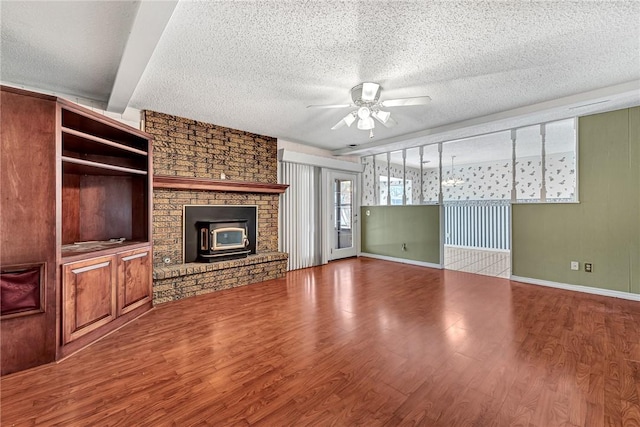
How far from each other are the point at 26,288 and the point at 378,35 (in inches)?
133

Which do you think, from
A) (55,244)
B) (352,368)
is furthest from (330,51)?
(55,244)

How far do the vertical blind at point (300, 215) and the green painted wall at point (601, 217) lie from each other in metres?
3.95

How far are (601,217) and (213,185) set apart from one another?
18.4 feet

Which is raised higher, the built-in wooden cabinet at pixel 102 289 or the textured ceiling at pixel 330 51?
the textured ceiling at pixel 330 51

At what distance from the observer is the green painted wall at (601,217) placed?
3.57 metres

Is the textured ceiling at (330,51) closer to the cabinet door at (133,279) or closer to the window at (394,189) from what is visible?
the cabinet door at (133,279)

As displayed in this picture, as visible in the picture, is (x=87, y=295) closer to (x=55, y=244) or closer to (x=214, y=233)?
(x=55, y=244)

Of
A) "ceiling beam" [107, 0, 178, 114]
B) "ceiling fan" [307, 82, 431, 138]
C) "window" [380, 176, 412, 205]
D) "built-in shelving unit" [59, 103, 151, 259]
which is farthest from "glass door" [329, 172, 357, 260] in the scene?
"ceiling beam" [107, 0, 178, 114]

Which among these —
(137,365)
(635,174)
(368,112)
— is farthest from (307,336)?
(635,174)

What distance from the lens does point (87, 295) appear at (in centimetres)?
244

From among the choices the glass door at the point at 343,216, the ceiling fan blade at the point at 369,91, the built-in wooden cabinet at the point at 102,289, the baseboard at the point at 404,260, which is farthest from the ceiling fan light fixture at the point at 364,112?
the baseboard at the point at 404,260

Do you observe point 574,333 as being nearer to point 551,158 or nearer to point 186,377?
point 551,158

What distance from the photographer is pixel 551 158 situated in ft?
14.6

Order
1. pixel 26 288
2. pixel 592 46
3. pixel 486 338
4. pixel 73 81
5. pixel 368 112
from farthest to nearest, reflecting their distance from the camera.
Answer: pixel 368 112 → pixel 73 81 → pixel 486 338 → pixel 592 46 → pixel 26 288
